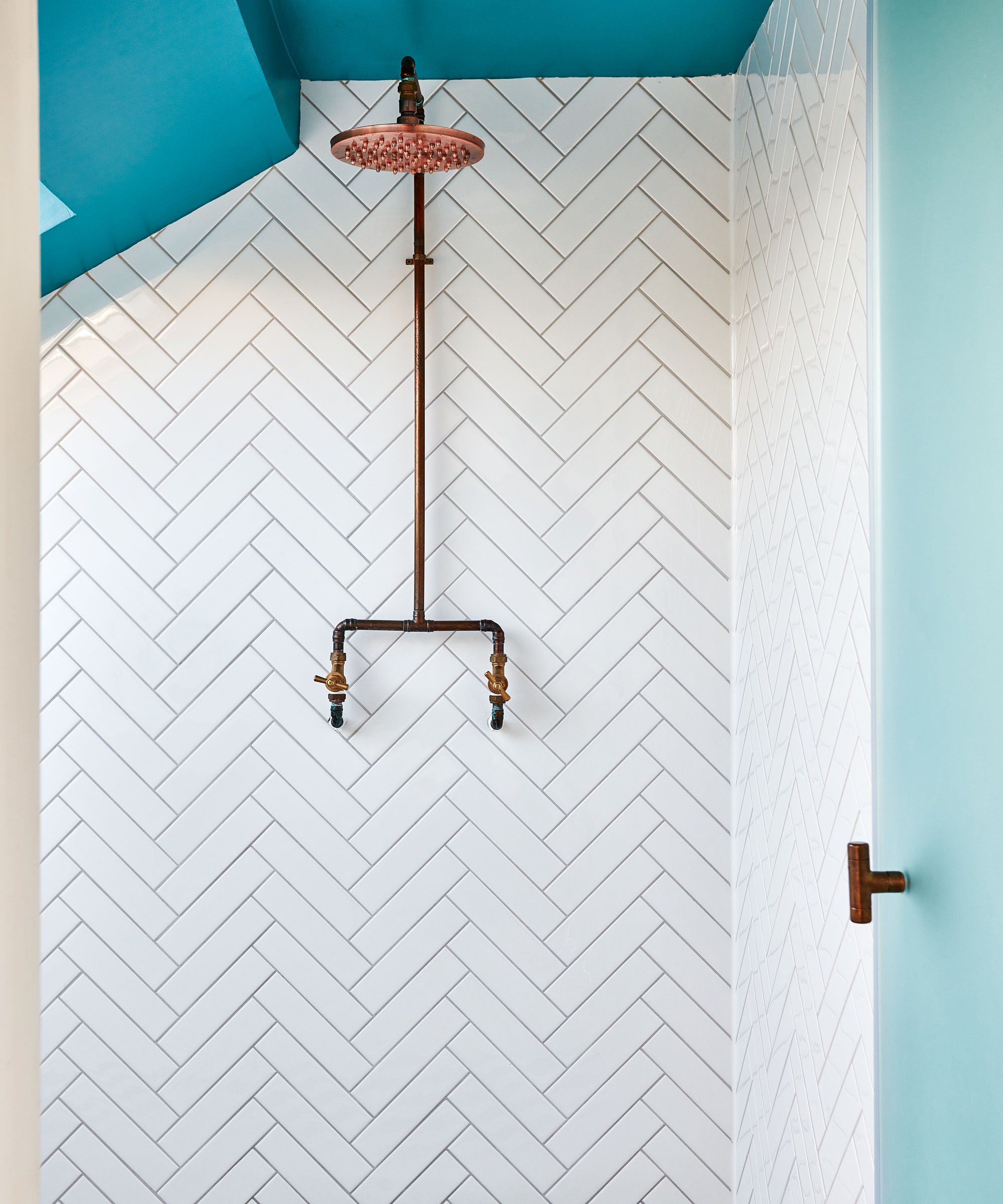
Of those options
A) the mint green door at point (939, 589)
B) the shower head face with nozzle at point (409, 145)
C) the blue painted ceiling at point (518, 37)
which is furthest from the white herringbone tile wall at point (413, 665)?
the mint green door at point (939, 589)

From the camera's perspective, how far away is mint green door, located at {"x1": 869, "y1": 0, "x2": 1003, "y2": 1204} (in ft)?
2.35

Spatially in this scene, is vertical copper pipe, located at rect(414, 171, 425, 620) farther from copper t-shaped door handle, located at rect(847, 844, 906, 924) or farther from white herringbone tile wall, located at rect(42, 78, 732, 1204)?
copper t-shaped door handle, located at rect(847, 844, 906, 924)

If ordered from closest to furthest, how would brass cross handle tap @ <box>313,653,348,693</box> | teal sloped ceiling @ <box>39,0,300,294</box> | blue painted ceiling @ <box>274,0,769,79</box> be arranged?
teal sloped ceiling @ <box>39,0,300,294</box>
blue painted ceiling @ <box>274,0,769,79</box>
brass cross handle tap @ <box>313,653,348,693</box>

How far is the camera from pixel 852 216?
48.8 inches

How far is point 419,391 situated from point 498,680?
531 mm

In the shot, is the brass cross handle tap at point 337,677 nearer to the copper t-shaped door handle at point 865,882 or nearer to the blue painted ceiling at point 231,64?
the blue painted ceiling at point 231,64

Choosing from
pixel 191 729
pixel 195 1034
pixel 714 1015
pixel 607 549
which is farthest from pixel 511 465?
pixel 195 1034

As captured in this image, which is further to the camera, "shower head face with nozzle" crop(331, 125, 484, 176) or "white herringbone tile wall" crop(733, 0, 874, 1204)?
"shower head face with nozzle" crop(331, 125, 484, 176)

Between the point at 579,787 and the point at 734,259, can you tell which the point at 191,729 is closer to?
the point at 579,787

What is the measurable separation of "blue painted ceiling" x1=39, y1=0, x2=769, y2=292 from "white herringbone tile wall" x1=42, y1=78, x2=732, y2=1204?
0.06m

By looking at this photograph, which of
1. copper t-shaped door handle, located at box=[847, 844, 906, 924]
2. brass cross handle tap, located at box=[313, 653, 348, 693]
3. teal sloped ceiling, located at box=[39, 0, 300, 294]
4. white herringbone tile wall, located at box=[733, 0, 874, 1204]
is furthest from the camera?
brass cross handle tap, located at box=[313, 653, 348, 693]

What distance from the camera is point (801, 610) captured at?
145 centimetres

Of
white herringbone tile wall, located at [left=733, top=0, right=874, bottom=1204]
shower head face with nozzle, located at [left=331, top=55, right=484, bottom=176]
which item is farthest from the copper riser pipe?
white herringbone tile wall, located at [left=733, top=0, right=874, bottom=1204]

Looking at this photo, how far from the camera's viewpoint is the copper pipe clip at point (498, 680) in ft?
5.68
